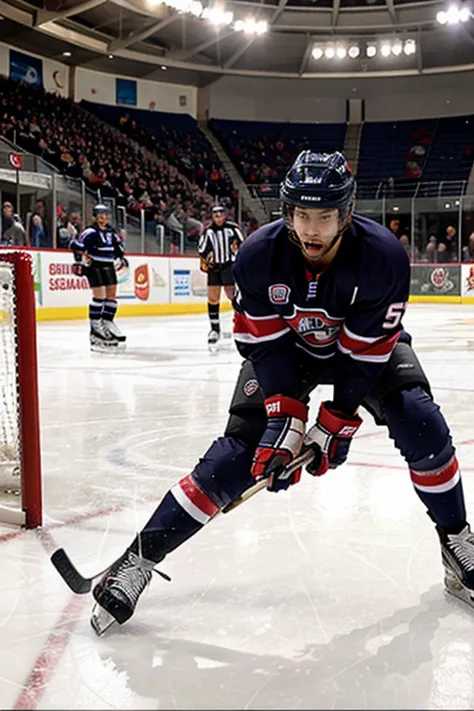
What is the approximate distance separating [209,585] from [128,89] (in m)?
20.7

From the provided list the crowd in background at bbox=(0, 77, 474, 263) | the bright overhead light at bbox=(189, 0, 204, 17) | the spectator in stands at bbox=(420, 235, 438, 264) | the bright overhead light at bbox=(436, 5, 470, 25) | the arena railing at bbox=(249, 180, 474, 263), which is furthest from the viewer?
the bright overhead light at bbox=(436, 5, 470, 25)

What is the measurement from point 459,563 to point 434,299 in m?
15.1

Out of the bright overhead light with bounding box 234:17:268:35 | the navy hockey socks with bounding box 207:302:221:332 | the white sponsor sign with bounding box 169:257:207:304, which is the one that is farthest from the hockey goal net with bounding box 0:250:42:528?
the bright overhead light with bounding box 234:17:268:35

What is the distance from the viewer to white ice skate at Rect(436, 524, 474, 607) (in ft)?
5.48

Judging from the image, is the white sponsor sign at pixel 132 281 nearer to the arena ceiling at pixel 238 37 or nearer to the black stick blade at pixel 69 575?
the arena ceiling at pixel 238 37

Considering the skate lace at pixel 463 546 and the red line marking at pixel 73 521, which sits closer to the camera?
the skate lace at pixel 463 546

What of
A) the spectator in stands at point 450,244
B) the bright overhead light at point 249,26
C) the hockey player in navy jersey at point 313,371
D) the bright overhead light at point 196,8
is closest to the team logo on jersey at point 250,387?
the hockey player in navy jersey at point 313,371

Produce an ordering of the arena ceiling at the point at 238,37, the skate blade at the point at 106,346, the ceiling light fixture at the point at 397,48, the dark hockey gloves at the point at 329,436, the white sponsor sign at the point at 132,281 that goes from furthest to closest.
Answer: the ceiling light fixture at the point at 397,48
the arena ceiling at the point at 238,37
the white sponsor sign at the point at 132,281
the skate blade at the point at 106,346
the dark hockey gloves at the point at 329,436

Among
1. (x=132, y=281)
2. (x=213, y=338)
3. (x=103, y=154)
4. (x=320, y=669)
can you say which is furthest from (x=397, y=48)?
(x=320, y=669)

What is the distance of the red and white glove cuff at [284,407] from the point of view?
5.04 ft

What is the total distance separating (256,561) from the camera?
1958mm

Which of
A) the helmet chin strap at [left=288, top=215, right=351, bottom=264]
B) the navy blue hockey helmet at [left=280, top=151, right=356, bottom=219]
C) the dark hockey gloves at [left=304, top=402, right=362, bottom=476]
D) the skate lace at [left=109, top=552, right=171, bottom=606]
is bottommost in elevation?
Result: the skate lace at [left=109, top=552, right=171, bottom=606]

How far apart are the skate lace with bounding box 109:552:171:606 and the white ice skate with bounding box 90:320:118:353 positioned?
5613 mm

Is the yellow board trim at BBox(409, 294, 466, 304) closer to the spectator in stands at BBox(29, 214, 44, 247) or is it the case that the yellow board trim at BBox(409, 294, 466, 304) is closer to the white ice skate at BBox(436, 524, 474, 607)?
the spectator in stands at BBox(29, 214, 44, 247)
